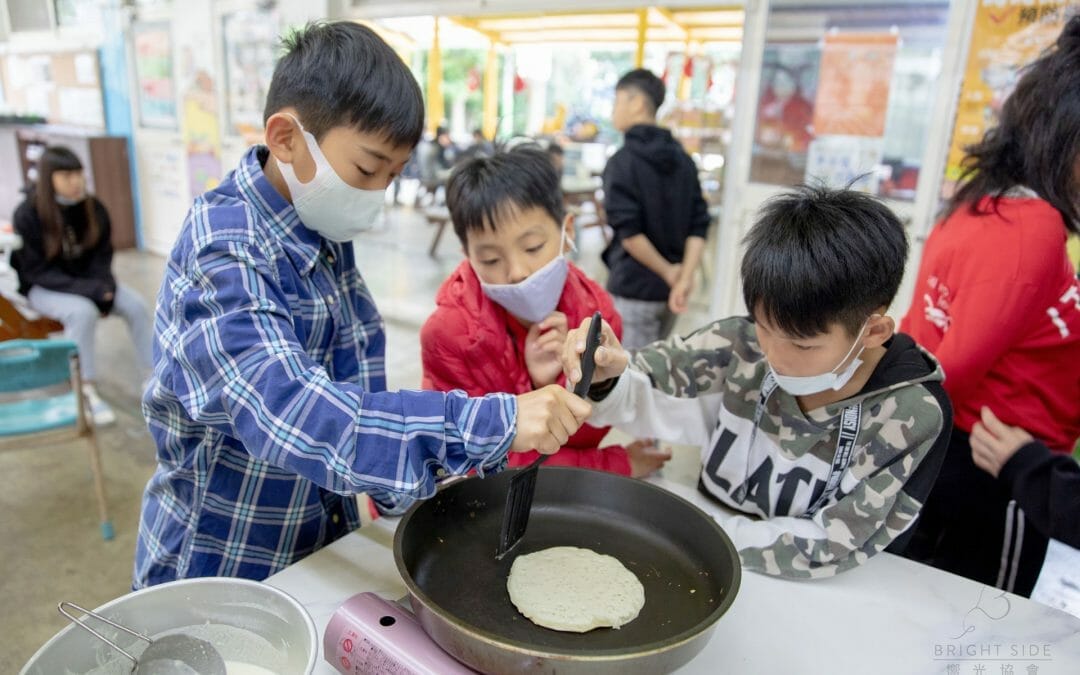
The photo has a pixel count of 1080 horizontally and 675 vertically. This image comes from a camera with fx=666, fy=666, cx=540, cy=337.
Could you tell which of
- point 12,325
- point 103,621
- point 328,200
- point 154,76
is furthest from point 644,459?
point 154,76

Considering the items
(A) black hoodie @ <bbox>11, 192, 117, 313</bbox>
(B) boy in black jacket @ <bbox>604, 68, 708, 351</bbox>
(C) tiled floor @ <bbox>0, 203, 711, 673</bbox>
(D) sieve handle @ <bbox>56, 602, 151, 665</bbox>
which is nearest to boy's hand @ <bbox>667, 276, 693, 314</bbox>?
(B) boy in black jacket @ <bbox>604, 68, 708, 351</bbox>

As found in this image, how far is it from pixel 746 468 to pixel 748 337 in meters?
0.23

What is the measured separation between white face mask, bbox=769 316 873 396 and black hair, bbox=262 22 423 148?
0.68 metres

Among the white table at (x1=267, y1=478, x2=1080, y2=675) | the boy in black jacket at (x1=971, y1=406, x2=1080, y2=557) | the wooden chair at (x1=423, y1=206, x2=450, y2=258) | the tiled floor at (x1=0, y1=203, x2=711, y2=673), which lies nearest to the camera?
the white table at (x1=267, y1=478, x2=1080, y2=675)

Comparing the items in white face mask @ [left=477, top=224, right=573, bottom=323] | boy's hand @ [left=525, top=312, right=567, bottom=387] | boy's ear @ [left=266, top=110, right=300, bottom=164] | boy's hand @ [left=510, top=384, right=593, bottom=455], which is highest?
boy's ear @ [left=266, top=110, right=300, bottom=164]

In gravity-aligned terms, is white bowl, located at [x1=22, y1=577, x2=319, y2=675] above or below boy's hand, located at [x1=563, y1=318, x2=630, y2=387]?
below

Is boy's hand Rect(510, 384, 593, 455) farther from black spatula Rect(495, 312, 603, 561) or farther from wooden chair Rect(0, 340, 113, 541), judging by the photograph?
wooden chair Rect(0, 340, 113, 541)

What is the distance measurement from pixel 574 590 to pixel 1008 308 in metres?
1.00

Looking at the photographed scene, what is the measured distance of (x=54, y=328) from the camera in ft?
10.1

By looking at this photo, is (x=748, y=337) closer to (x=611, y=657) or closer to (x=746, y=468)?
(x=746, y=468)

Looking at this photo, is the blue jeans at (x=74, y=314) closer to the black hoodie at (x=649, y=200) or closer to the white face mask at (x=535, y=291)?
the black hoodie at (x=649, y=200)

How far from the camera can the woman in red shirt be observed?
124 cm

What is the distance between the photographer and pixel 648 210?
2693 mm

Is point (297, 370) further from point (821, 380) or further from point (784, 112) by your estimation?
point (784, 112)
